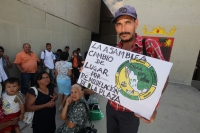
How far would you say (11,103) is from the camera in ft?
5.59

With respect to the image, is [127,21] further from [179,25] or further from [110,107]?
[179,25]

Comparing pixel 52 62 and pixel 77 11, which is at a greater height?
pixel 77 11

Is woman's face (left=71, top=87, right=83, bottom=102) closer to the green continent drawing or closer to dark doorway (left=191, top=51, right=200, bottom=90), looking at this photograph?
the green continent drawing

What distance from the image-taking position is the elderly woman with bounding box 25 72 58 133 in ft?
5.55

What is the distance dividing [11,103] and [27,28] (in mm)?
3474

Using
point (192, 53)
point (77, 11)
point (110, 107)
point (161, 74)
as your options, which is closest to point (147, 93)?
point (161, 74)

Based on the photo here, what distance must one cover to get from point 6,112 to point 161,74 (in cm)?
210

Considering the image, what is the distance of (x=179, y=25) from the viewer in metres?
6.67

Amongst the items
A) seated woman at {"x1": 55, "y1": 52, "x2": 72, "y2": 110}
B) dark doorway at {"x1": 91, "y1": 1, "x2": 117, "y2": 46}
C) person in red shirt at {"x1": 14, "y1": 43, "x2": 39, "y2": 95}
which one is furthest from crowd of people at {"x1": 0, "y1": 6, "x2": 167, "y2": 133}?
dark doorway at {"x1": 91, "y1": 1, "x2": 117, "y2": 46}

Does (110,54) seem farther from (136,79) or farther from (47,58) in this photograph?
(47,58)

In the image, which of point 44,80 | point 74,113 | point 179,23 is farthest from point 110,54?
point 179,23

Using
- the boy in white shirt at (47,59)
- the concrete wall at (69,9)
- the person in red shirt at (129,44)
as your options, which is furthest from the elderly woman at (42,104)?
the concrete wall at (69,9)

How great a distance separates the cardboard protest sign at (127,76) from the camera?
1.07 metres

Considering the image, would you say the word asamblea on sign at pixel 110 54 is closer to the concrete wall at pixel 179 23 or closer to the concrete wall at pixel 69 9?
the concrete wall at pixel 69 9
